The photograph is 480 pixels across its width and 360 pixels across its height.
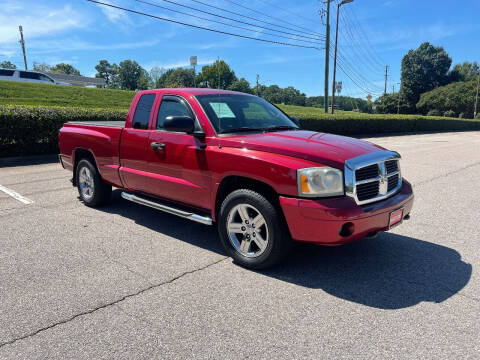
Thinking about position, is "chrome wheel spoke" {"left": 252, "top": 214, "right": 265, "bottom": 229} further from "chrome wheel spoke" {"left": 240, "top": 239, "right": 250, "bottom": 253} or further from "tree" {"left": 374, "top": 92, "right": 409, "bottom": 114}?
"tree" {"left": 374, "top": 92, "right": 409, "bottom": 114}

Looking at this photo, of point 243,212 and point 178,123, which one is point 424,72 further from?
point 243,212

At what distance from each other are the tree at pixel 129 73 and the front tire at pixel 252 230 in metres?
134

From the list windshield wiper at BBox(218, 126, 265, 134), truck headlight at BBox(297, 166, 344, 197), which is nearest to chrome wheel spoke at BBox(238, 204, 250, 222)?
truck headlight at BBox(297, 166, 344, 197)

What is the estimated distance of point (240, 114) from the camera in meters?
4.38

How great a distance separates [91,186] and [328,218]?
4118 millimetres

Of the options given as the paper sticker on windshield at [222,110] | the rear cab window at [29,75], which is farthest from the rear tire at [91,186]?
the rear cab window at [29,75]

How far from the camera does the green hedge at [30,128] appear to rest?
9.82 metres

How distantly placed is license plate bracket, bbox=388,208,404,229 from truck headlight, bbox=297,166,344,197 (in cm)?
70

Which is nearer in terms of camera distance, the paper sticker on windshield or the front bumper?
the front bumper

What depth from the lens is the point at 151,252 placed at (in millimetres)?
4051

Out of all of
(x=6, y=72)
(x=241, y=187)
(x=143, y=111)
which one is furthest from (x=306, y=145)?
(x=6, y=72)

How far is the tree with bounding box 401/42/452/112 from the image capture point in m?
78.4

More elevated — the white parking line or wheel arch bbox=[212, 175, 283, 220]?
wheel arch bbox=[212, 175, 283, 220]

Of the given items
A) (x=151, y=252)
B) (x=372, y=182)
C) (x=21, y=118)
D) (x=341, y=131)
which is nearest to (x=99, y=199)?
(x=151, y=252)
